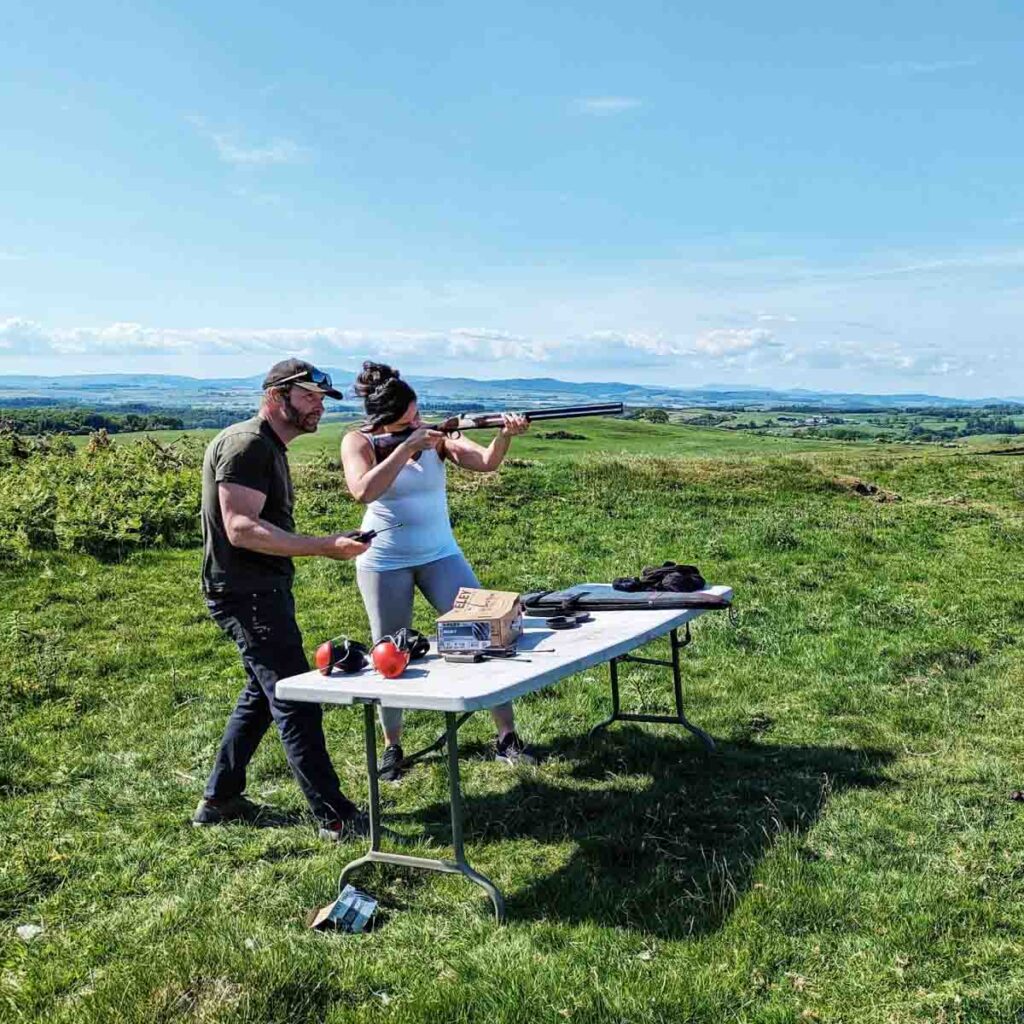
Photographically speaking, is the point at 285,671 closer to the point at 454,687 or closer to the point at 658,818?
the point at 454,687

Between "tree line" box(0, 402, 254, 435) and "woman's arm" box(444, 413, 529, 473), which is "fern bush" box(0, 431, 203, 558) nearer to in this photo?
"tree line" box(0, 402, 254, 435)

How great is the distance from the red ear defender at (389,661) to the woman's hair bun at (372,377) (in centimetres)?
204

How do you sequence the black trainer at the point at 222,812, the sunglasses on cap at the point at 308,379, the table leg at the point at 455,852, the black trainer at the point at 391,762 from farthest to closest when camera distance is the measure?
the black trainer at the point at 391,762 → the black trainer at the point at 222,812 → the sunglasses on cap at the point at 308,379 → the table leg at the point at 455,852

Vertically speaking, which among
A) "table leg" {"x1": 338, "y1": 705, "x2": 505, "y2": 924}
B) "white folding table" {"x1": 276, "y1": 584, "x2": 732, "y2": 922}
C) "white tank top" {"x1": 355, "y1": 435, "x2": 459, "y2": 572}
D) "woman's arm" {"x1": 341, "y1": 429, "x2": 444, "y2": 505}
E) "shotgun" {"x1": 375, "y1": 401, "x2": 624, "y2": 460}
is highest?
"shotgun" {"x1": 375, "y1": 401, "x2": 624, "y2": 460}

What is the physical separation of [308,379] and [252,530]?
Answer: 880mm

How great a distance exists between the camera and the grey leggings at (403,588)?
21.1 feet

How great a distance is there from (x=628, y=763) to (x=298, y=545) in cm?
291

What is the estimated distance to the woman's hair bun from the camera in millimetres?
6352

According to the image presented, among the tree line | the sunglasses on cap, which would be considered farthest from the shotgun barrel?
the tree line

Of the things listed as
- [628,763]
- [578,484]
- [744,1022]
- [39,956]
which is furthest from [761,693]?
[578,484]

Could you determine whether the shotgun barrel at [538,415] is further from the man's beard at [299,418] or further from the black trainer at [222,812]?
the black trainer at [222,812]

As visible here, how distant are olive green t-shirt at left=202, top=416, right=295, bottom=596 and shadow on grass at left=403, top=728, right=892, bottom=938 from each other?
5.93 feet

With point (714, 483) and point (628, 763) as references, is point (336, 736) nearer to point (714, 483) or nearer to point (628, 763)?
point (628, 763)

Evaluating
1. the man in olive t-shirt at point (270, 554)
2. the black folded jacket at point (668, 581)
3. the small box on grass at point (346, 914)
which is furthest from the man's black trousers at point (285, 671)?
the black folded jacket at point (668, 581)
